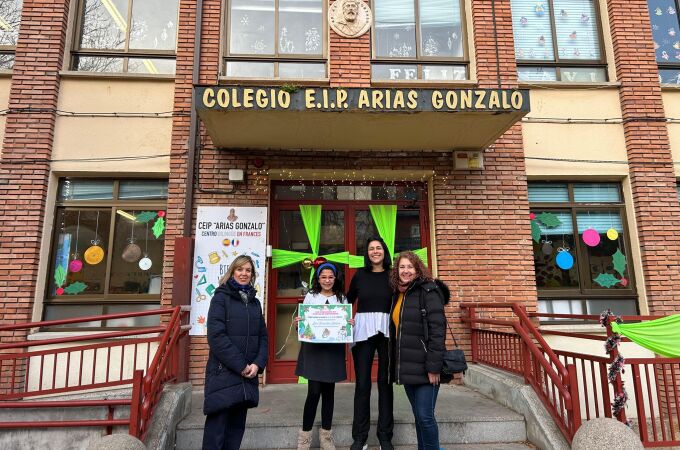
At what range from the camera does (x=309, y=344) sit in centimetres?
404

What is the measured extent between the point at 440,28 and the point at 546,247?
3.94 m

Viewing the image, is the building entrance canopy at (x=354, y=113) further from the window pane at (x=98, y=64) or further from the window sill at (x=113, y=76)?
the window pane at (x=98, y=64)

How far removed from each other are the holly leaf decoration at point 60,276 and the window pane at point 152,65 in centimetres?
318

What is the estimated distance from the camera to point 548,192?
6.88 metres

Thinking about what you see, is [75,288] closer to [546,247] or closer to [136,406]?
[136,406]

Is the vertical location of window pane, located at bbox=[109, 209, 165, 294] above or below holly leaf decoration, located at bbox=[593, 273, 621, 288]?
above

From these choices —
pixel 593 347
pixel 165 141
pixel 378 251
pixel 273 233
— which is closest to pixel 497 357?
pixel 593 347

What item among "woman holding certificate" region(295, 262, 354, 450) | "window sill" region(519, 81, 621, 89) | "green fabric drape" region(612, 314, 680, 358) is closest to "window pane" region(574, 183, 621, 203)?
"window sill" region(519, 81, 621, 89)

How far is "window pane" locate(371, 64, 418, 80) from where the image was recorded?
693cm

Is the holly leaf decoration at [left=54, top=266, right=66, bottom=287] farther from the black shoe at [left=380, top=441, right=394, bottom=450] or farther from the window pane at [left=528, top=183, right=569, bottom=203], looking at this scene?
the window pane at [left=528, top=183, right=569, bottom=203]

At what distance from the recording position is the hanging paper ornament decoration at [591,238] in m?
6.70

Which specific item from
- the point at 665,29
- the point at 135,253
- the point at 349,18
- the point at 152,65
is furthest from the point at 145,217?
the point at 665,29

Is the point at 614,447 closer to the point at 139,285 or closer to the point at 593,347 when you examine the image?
the point at 593,347

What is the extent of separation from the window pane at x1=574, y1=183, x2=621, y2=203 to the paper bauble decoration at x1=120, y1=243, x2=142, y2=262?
6705 millimetres
